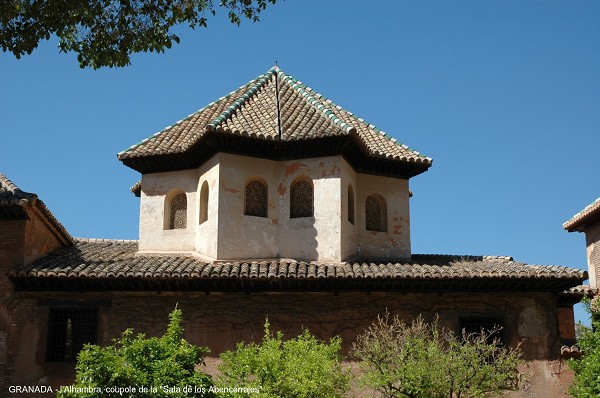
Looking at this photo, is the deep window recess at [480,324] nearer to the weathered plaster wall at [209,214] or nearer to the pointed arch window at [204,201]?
the weathered plaster wall at [209,214]

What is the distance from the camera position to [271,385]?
10250 millimetres

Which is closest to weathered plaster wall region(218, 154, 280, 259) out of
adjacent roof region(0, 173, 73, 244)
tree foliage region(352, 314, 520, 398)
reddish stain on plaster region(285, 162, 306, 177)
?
reddish stain on plaster region(285, 162, 306, 177)

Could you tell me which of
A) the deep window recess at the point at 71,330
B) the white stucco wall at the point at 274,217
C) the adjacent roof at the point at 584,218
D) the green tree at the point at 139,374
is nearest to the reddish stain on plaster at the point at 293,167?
the white stucco wall at the point at 274,217

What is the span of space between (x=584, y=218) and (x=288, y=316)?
36.4ft

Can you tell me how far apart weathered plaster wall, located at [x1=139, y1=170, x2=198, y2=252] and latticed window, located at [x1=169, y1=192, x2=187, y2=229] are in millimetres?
141

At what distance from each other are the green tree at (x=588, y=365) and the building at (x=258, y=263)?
33 centimetres

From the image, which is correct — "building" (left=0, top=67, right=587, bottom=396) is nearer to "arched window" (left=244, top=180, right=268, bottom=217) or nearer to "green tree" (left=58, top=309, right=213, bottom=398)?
"arched window" (left=244, top=180, right=268, bottom=217)

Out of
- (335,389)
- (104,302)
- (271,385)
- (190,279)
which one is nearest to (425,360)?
(335,389)

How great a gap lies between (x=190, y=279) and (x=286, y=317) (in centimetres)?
197

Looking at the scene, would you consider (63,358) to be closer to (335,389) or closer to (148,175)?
(148,175)

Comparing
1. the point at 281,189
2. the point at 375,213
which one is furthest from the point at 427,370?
the point at 375,213

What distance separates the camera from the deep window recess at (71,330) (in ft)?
44.9

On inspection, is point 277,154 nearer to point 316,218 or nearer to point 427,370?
point 316,218

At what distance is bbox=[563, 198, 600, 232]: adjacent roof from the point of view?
781 inches
